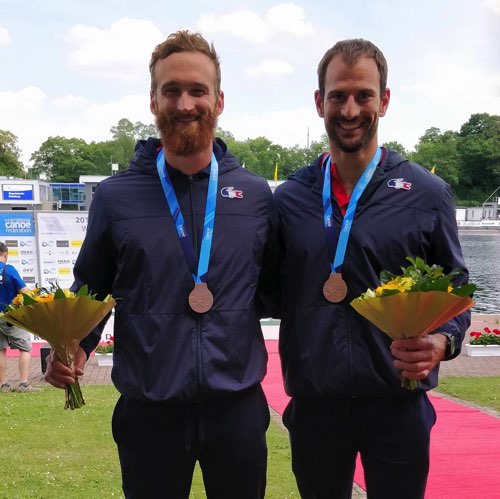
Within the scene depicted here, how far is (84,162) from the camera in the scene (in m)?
105

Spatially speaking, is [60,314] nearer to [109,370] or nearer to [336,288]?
[336,288]

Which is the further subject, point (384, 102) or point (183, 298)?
point (384, 102)

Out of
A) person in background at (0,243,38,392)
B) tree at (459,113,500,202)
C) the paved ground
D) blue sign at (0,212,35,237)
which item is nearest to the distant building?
blue sign at (0,212,35,237)

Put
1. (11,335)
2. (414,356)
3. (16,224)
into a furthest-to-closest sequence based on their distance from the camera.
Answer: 1. (16,224)
2. (11,335)
3. (414,356)

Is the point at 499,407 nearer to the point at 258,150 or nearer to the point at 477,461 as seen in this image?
the point at 477,461

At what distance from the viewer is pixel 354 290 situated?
2873mm

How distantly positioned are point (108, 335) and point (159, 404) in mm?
10880

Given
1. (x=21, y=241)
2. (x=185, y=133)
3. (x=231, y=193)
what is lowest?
(x=21, y=241)

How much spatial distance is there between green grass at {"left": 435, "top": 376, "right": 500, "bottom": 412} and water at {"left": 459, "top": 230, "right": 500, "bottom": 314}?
593cm

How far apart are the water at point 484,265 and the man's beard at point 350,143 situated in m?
14.2

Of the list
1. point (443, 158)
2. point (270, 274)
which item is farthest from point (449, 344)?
point (443, 158)

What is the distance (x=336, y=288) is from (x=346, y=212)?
1.17 feet

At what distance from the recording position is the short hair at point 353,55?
2.93 metres

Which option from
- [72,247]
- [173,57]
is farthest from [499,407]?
[72,247]
